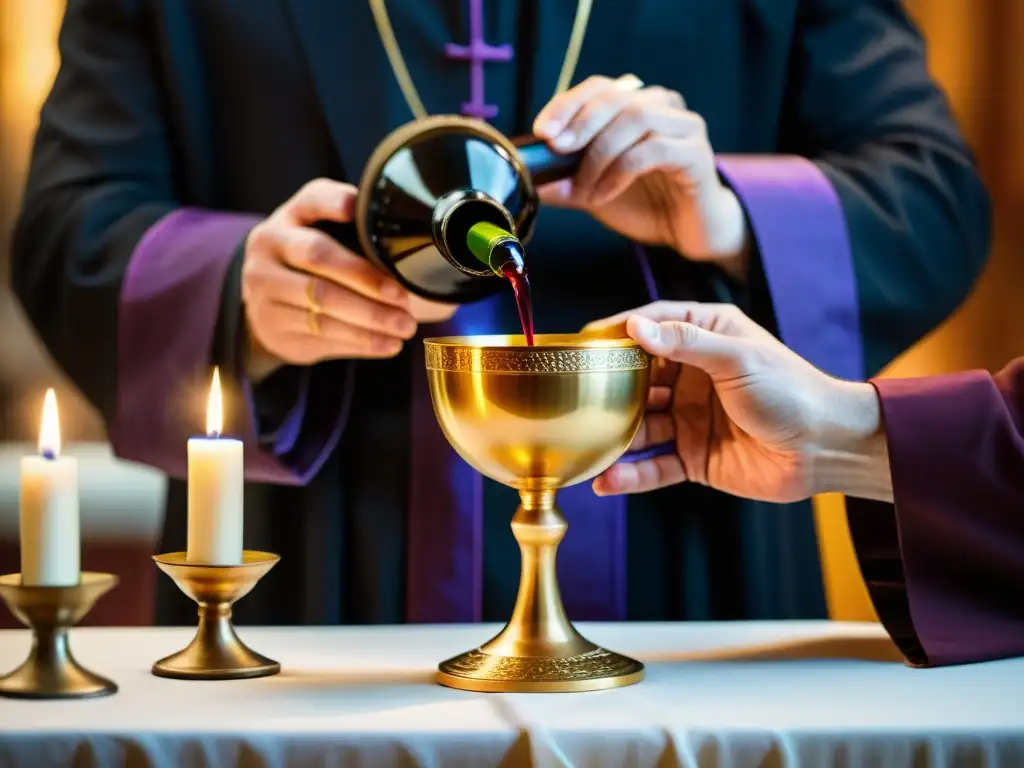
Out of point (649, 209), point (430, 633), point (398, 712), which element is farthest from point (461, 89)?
point (398, 712)

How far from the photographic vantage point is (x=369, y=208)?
113 cm

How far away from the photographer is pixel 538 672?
A: 0.93 metres

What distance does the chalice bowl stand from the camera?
0.91m

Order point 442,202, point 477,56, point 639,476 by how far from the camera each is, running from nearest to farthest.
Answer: point 442,202, point 639,476, point 477,56

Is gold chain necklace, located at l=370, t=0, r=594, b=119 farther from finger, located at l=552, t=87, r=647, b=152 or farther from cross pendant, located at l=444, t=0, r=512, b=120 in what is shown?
finger, located at l=552, t=87, r=647, b=152

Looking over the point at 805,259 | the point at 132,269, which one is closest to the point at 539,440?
the point at 805,259

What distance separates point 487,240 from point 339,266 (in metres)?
0.28

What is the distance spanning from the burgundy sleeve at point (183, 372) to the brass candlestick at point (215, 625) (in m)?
0.44

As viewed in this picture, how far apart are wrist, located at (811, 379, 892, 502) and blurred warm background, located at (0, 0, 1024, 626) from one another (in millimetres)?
1503

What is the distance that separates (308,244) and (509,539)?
44cm

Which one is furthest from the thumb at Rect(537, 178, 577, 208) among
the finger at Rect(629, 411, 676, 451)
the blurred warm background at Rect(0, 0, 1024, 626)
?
the blurred warm background at Rect(0, 0, 1024, 626)

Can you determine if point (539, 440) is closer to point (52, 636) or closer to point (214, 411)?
point (214, 411)

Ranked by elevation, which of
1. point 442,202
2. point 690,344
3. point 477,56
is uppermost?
point 477,56

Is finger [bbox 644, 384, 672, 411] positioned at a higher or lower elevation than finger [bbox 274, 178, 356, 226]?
lower
